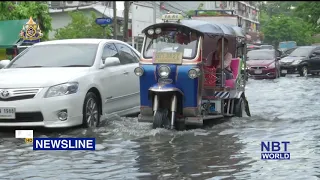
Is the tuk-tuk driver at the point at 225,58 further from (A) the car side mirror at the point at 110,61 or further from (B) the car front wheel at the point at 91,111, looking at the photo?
(B) the car front wheel at the point at 91,111

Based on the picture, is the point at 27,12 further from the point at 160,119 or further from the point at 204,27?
the point at 160,119

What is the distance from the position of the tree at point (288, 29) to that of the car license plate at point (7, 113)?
583 cm

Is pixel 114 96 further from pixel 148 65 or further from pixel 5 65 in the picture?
pixel 5 65

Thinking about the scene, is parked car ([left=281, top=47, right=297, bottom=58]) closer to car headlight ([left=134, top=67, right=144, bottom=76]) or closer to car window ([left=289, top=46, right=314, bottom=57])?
car window ([left=289, top=46, right=314, bottom=57])

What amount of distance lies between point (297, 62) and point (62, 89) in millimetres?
16910

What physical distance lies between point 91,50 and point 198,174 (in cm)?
442

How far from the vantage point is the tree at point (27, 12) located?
77.5ft

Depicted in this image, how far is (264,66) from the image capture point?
25.0 m

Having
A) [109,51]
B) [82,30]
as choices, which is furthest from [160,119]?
[82,30]

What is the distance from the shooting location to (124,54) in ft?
37.2

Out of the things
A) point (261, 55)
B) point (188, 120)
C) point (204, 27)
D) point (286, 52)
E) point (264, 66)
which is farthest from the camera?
point (261, 55)

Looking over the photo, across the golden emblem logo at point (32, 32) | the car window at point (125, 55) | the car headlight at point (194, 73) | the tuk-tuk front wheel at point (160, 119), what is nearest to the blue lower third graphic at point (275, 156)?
the car headlight at point (194, 73)

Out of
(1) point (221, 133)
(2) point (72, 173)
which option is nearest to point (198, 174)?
(2) point (72, 173)

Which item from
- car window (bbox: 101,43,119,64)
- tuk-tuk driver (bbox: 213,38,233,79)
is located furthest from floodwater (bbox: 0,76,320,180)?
car window (bbox: 101,43,119,64)
